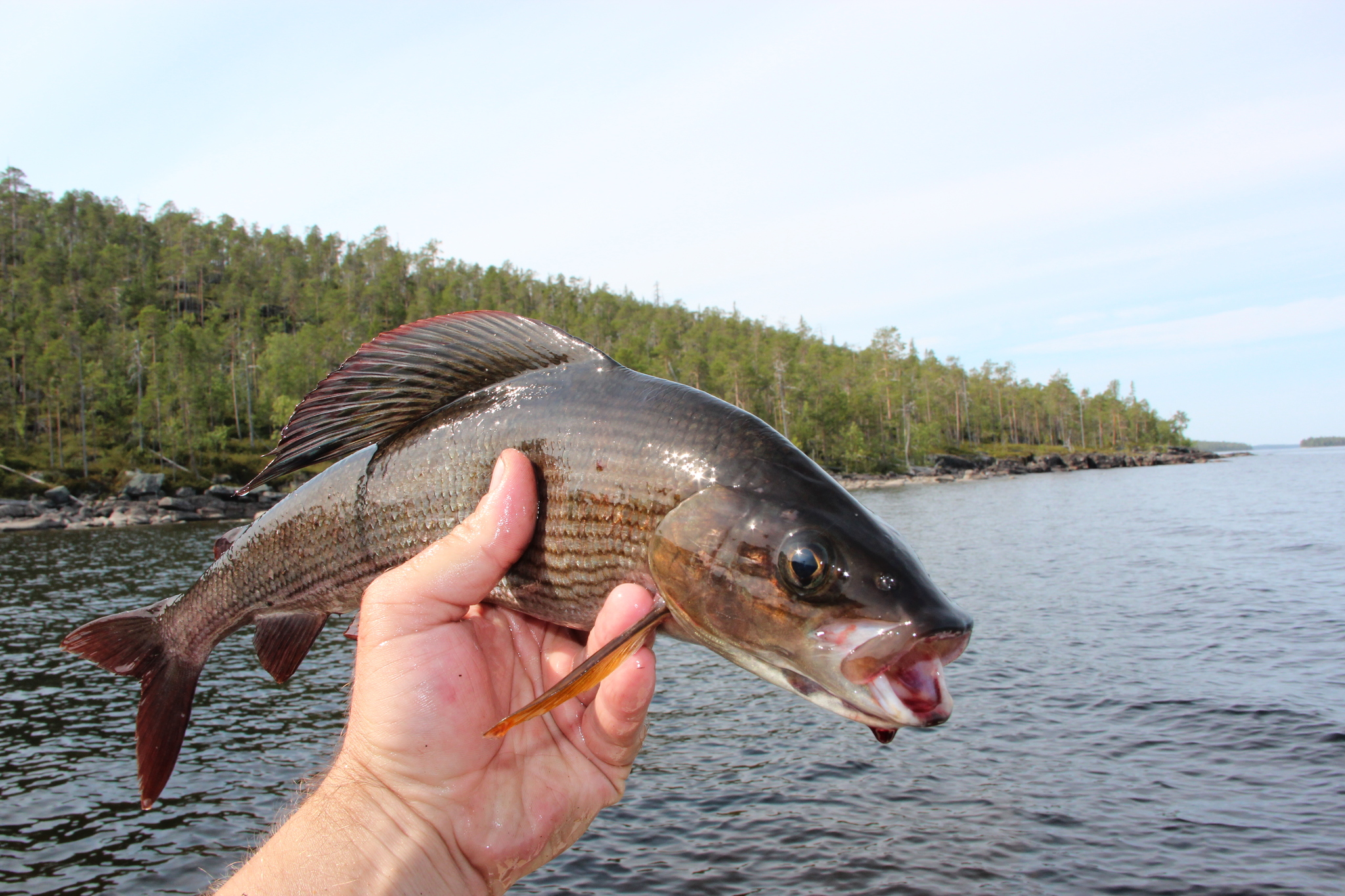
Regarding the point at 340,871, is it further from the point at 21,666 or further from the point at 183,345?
the point at 183,345

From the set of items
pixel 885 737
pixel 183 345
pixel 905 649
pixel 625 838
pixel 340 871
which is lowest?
pixel 625 838

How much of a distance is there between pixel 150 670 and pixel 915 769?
12.0 m

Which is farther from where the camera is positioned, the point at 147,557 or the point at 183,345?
the point at 183,345

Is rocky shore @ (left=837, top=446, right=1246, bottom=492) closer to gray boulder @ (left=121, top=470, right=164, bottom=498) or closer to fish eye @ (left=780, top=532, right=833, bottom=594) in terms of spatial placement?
gray boulder @ (left=121, top=470, right=164, bottom=498)

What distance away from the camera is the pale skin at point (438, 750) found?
8.47 ft

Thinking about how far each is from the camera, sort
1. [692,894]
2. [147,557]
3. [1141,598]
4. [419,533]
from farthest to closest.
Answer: [147,557] → [1141,598] → [692,894] → [419,533]

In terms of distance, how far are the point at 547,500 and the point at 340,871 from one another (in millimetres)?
1343

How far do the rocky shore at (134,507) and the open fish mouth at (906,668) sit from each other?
64.1m

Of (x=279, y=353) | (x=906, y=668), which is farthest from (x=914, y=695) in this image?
(x=279, y=353)

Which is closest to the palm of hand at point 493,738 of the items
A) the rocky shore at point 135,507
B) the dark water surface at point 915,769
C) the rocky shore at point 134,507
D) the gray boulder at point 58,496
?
the dark water surface at point 915,769

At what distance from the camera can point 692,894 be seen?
9320mm

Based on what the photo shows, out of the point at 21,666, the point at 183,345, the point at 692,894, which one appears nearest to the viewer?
the point at 692,894

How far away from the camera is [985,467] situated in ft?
369

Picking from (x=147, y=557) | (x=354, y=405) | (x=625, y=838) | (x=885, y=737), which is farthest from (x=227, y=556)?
(x=147, y=557)
